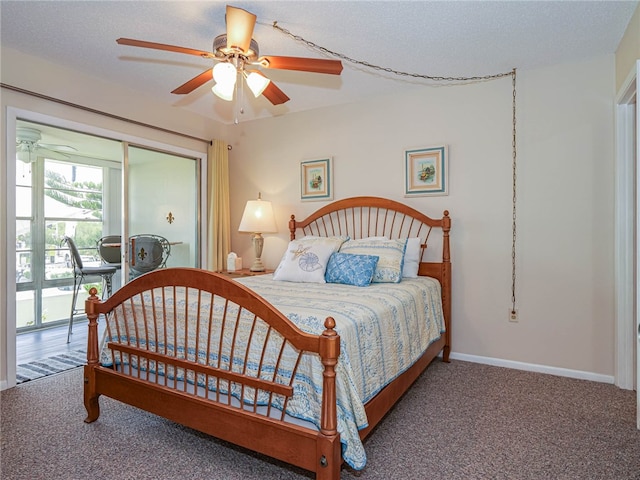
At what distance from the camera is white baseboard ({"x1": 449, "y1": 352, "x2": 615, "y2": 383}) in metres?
Result: 2.91

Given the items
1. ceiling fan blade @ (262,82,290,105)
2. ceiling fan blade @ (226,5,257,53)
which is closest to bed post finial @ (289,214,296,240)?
ceiling fan blade @ (262,82,290,105)

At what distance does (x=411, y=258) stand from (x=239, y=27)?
7.25 feet

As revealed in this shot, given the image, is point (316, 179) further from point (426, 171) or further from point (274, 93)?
point (274, 93)

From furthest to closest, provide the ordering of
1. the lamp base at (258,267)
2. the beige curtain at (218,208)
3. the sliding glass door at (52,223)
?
the sliding glass door at (52,223) < the beige curtain at (218,208) < the lamp base at (258,267)

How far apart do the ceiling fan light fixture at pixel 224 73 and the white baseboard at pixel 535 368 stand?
9.50 ft

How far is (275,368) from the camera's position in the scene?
5.38 feet

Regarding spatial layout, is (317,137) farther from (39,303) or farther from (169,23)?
(39,303)

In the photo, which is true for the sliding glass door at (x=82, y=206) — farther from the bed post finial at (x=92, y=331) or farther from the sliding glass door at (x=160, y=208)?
the bed post finial at (x=92, y=331)

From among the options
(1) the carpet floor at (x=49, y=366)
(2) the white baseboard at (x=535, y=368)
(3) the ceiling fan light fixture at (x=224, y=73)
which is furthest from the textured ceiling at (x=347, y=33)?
(1) the carpet floor at (x=49, y=366)

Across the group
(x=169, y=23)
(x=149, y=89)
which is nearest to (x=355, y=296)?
(x=169, y=23)

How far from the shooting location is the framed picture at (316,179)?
13.2 ft

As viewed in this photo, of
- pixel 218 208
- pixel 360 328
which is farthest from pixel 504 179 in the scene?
pixel 218 208

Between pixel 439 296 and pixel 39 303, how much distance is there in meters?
4.90

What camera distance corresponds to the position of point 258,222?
13.3 feet
